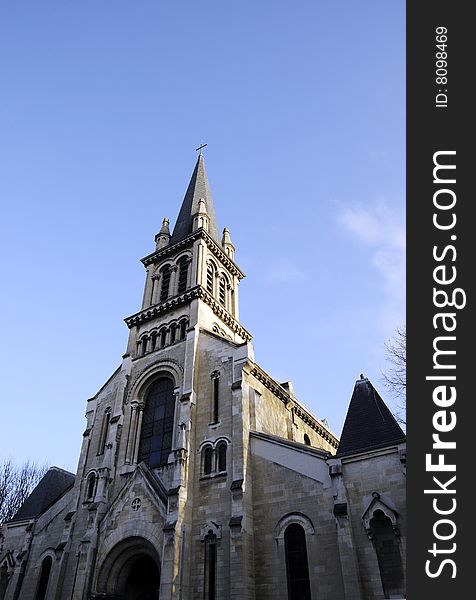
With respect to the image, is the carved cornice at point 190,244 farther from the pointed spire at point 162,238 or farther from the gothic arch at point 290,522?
the gothic arch at point 290,522

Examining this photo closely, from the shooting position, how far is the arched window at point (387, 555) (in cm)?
1695

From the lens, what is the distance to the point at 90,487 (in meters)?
27.5

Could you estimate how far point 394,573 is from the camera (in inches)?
677

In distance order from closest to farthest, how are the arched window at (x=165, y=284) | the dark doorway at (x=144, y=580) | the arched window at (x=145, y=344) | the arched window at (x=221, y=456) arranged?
the arched window at (x=221, y=456) → the dark doorway at (x=144, y=580) → the arched window at (x=145, y=344) → the arched window at (x=165, y=284)

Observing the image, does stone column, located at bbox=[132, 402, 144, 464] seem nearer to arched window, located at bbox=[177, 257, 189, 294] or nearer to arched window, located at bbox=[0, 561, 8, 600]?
arched window, located at bbox=[177, 257, 189, 294]

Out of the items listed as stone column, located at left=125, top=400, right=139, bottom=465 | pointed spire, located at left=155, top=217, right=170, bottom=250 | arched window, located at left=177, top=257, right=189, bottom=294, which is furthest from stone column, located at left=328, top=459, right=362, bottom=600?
pointed spire, located at left=155, top=217, right=170, bottom=250

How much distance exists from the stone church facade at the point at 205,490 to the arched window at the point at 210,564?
57mm

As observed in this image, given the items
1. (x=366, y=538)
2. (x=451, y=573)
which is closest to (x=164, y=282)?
(x=366, y=538)

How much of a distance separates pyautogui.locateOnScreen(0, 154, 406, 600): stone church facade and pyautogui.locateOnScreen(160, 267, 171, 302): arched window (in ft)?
1.07

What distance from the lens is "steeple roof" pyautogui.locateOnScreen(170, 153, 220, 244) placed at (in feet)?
129

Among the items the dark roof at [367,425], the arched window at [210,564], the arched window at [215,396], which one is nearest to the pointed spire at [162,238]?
the arched window at [215,396]

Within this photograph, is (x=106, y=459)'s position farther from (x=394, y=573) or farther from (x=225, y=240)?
(x=225, y=240)

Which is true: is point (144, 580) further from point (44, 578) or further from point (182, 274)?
point (182, 274)

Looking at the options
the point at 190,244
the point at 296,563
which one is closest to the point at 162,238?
the point at 190,244
